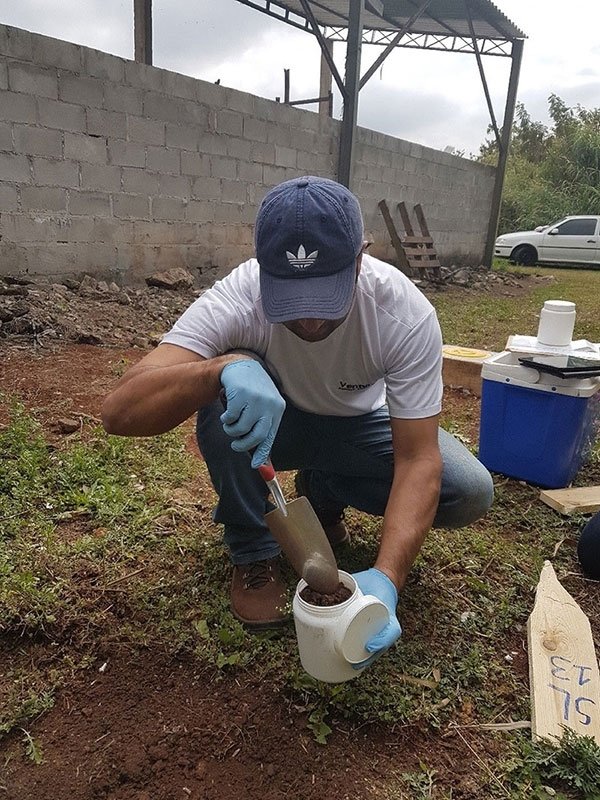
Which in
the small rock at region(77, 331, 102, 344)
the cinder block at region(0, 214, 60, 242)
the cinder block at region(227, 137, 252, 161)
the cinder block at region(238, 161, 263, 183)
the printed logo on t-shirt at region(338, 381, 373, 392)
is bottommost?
the small rock at region(77, 331, 102, 344)

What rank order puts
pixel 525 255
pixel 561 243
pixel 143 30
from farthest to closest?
pixel 525 255 < pixel 561 243 < pixel 143 30

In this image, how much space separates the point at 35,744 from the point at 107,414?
2.22 feet

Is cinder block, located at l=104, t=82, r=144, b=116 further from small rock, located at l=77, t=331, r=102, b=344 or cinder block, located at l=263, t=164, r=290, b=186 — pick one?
small rock, located at l=77, t=331, r=102, b=344

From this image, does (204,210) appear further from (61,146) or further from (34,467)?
(34,467)

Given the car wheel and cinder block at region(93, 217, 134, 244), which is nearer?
cinder block at region(93, 217, 134, 244)

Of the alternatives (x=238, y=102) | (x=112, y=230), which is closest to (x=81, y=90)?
(x=112, y=230)

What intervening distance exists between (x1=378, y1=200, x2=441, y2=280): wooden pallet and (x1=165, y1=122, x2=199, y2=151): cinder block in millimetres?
3292

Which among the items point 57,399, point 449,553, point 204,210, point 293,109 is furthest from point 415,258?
point 449,553

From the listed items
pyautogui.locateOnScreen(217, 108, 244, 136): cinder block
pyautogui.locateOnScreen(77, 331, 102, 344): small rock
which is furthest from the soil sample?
pyautogui.locateOnScreen(217, 108, 244, 136): cinder block

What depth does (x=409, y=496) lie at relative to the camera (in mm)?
1405

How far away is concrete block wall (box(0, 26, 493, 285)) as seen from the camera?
4.07 meters

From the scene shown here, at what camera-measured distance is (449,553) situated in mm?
1894

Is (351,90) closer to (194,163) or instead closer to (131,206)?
(194,163)

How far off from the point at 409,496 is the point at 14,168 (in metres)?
3.74
